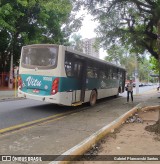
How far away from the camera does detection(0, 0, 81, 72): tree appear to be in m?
26.5

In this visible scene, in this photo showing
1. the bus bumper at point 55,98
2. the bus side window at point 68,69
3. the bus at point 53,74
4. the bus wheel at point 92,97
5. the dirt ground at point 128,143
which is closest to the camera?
the dirt ground at point 128,143

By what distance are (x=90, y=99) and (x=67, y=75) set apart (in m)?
3.67

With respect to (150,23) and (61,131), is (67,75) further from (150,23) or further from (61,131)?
(150,23)

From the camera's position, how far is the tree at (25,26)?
1042 inches

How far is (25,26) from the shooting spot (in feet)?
99.5

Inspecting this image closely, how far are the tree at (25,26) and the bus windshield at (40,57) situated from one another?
43.6 ft

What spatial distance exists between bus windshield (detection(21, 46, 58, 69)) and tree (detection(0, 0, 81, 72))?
13.3 m

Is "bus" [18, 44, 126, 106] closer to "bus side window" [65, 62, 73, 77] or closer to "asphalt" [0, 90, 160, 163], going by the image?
"bus side window" [65, 62, 73, 77]

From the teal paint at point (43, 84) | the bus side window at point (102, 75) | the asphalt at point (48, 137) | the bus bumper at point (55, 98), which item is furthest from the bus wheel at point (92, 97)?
the asphalt at point (48, 137)

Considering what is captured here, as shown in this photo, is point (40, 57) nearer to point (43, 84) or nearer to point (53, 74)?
point (53, 74)

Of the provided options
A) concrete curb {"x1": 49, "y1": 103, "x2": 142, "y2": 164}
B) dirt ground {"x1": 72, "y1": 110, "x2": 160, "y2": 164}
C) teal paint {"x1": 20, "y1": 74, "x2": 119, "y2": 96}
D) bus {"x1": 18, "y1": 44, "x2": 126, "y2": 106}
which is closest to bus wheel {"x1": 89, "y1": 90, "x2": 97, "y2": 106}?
bus {"x1": 18, "y1": 44, "x2": 126, "y2": 106}

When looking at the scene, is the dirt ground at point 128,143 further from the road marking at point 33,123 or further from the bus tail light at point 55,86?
the bus tail light at point 55,86

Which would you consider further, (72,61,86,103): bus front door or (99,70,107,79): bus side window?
(99,70,107,79): bus side window

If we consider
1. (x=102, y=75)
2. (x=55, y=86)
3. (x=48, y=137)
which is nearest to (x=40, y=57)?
(x=55, y=86)
